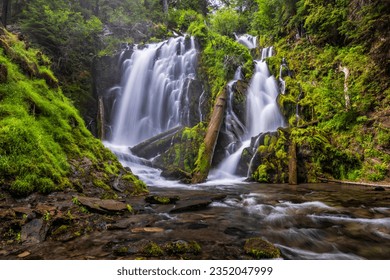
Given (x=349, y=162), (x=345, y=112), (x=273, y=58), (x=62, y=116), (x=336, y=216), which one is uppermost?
(x=273, y=58)

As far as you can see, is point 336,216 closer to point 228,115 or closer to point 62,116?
point 62,116

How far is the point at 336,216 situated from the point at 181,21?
28.0 metres

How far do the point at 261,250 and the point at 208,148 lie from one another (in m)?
8.09

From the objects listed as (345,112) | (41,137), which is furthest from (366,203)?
(41,137)

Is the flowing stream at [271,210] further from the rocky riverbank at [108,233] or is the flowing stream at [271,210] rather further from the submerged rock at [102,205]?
the submerged rock at [102,205]

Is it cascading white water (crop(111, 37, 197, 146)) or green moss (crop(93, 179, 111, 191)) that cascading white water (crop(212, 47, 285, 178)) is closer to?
cascading white water (crop(111, 37, 197, 146))

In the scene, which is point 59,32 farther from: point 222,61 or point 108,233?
point 108,233

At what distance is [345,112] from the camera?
10750mm

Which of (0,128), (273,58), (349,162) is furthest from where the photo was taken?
(273,58)

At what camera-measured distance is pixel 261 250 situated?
2.84 meters

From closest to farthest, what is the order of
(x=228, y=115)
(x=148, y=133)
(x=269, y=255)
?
(x=269, y=255), (x=228, y=115), (x=148, y=133)

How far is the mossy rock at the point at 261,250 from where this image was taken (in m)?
2.79

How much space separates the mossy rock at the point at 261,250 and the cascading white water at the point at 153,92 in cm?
1299

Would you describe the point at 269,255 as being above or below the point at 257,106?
below
